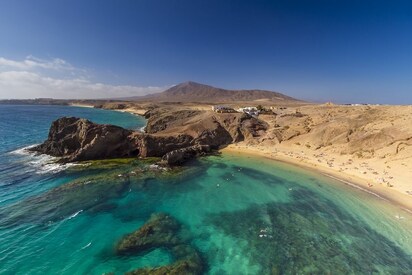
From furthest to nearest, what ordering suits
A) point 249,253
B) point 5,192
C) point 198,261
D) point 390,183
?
point 390,183 → point 5,192 → point 249,253 → point 198,261

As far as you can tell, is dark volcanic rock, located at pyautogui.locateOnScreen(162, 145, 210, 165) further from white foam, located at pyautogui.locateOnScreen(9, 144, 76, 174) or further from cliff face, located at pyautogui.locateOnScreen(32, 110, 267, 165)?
white foam, located at pyautogui.locateOnScreen(9, 144, 76, 174)

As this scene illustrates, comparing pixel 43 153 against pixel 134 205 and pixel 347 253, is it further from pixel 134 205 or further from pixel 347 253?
pixel 347 253

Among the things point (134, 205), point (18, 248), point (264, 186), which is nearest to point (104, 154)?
point (134, 205)

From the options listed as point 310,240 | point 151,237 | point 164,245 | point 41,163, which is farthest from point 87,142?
point 310,240

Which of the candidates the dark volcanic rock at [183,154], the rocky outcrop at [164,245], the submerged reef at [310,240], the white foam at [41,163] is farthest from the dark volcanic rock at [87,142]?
the submerged reef at [310,240]

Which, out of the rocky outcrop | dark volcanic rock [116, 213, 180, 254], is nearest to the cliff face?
dark volcanic rock [116, 213, 180, 254]

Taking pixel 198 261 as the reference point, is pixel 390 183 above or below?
above
